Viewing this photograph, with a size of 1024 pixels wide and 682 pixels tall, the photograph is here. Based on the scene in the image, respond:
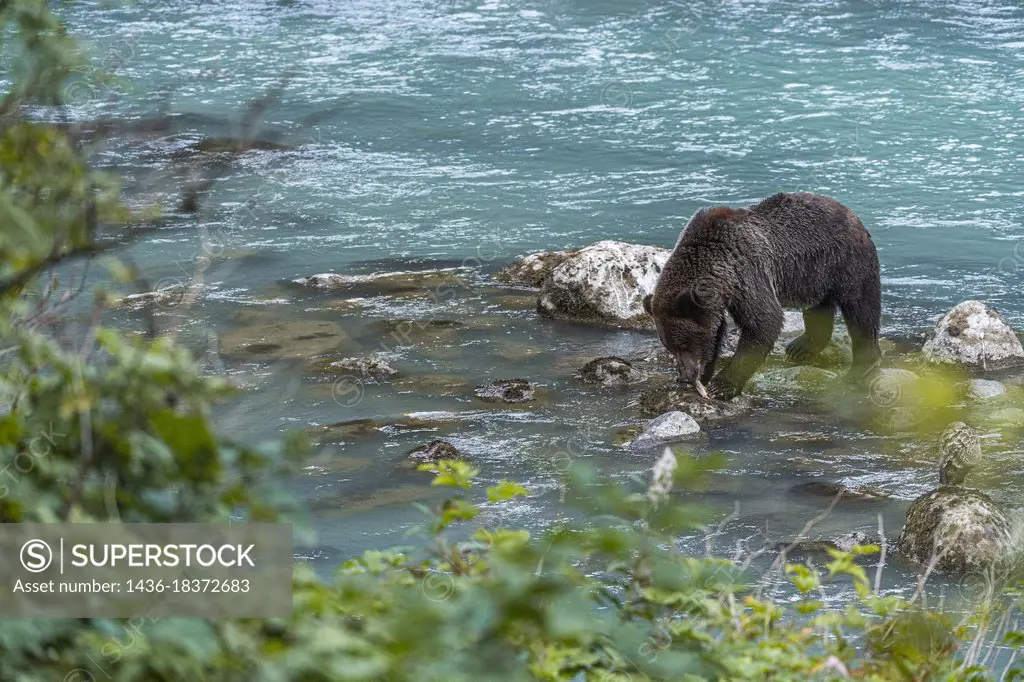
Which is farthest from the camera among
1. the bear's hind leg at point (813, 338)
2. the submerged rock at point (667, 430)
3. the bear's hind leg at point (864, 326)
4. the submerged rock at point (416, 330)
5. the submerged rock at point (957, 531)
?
the submerged rock at point (416, 330)

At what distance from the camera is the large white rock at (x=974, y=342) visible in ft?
36.5

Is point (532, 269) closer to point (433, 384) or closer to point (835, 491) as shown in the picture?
point (433, 384)

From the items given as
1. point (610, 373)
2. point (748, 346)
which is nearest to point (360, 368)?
point (610, 373)

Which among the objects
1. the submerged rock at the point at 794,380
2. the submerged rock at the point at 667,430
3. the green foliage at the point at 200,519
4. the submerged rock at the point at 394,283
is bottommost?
the submerged rock at the point at 394,283

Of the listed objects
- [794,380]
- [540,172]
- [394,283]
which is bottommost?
[540,172]

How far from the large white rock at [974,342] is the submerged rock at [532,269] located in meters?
4.08

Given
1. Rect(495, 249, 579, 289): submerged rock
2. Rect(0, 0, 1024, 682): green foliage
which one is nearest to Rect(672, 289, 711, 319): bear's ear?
Rect(495, 249, 579, 289): submerged rock

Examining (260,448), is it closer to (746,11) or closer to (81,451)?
→ (81,451)

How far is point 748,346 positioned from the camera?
10.4 meters

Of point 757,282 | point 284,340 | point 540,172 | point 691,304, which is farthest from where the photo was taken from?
point 540,172

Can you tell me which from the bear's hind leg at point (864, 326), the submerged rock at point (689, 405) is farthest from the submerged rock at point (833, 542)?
the bear's hind leg at point (864, 326)

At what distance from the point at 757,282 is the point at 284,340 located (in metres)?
4.42

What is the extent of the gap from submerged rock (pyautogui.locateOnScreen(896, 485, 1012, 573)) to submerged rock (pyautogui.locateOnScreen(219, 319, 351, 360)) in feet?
18.8

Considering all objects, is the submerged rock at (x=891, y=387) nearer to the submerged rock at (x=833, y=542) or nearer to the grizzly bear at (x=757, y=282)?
the grizzly bear at (x=757, y=282)
